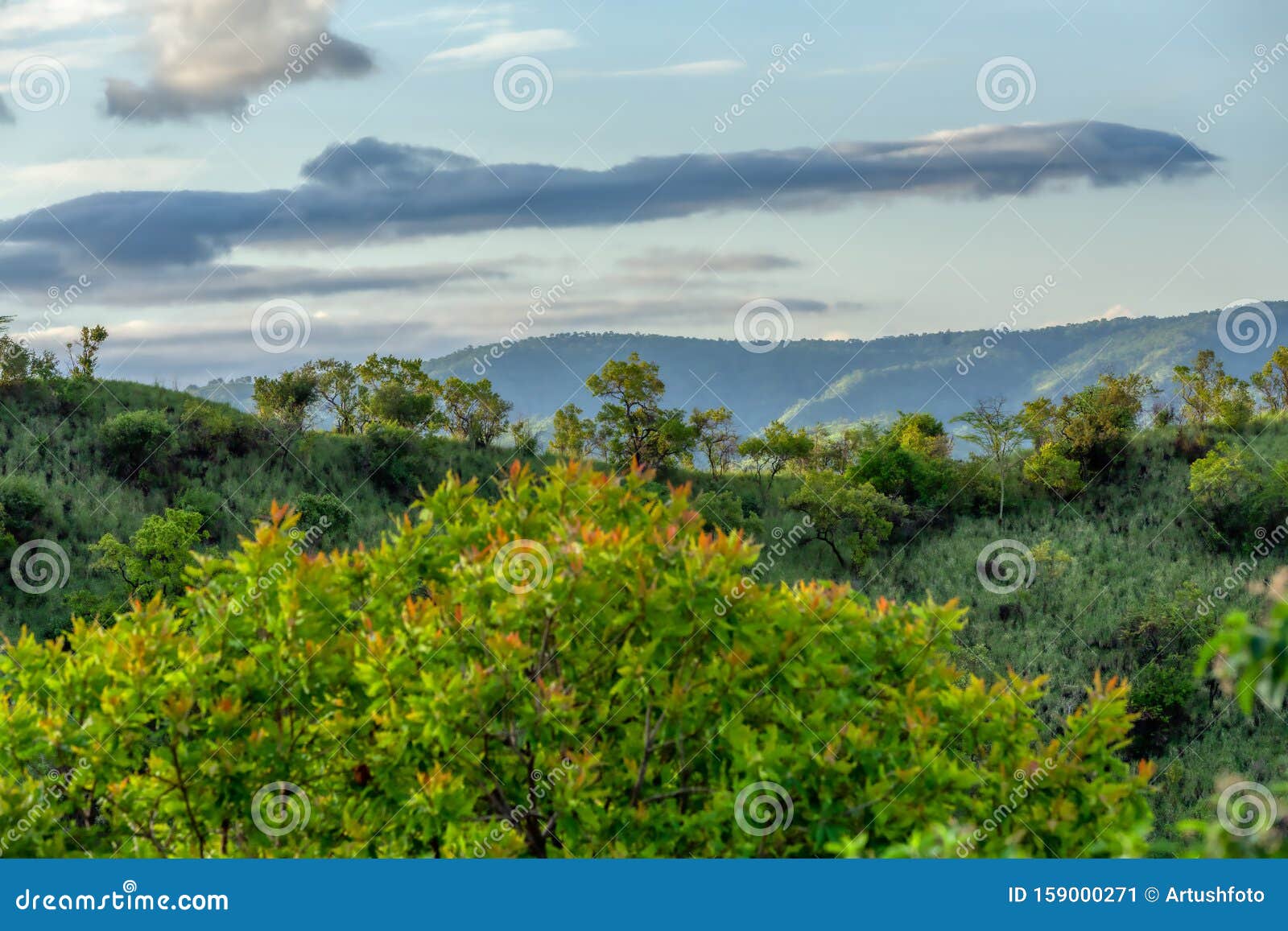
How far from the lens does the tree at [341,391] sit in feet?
132

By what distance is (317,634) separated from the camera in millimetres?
7477

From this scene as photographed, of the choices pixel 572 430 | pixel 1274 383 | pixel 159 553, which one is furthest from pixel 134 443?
pixel 1274 383

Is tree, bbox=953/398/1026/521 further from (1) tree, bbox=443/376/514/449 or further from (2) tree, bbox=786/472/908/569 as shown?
(1) tree, bbox=443/376/514/449

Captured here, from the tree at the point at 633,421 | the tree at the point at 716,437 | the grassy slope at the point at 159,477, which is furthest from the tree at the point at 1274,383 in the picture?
the grassy slope at the point at 159,477

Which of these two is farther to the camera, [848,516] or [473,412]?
[473,412]

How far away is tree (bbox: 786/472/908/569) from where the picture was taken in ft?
109

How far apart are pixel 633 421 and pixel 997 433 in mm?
11888

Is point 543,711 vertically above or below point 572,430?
below

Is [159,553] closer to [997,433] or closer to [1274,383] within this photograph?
[997,433]

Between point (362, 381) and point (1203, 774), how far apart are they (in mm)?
29142

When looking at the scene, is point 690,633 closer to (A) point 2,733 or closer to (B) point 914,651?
(B) point 914,651

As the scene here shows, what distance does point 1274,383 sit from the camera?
42750mm

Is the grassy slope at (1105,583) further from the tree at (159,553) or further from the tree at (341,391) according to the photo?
the tree at (159,553)

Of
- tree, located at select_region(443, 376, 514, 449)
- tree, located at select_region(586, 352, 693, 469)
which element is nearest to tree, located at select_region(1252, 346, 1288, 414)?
tree, located at select_region(586, 352, 693, 469)
